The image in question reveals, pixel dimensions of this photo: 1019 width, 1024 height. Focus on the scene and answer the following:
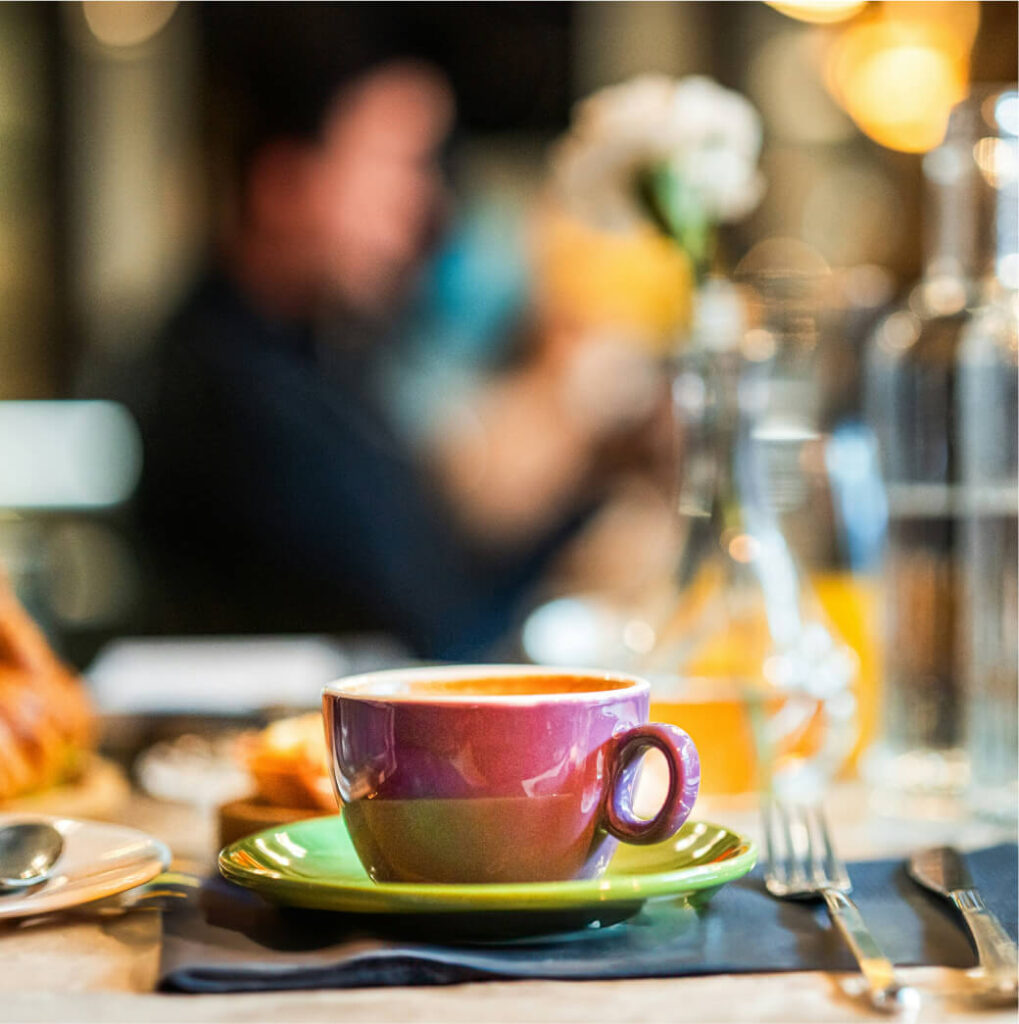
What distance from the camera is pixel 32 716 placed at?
0.65m

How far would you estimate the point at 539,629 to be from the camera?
4.14ft

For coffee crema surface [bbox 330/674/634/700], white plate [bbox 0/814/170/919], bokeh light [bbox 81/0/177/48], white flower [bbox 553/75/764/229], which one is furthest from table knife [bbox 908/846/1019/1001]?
bokeh light [bbox 81/0/177/48]

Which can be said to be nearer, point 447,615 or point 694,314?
point 694,314

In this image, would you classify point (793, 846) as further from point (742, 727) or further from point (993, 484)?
point (993, 484)

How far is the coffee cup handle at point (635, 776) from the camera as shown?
424mm

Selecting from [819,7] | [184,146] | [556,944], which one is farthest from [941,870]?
[184,146]

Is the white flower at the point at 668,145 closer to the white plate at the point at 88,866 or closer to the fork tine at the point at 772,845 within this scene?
the fork tine at the point at 772,845

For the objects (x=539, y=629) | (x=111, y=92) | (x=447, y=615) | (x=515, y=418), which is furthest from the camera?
(x=111, y=92)

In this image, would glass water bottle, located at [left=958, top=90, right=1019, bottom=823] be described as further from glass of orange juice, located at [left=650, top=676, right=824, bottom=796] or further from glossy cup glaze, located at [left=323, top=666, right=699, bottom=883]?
glossy cup glaze, located at [left=323, top=666, right=699, bottom=883]

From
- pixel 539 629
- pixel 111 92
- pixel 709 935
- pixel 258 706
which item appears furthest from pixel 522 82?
pixel 709 935

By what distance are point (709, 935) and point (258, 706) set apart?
54 cm

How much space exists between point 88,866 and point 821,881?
0.84 feet

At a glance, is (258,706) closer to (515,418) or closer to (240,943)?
(240,943)

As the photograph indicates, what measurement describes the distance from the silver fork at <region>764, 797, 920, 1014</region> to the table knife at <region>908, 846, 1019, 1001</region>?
24mm
